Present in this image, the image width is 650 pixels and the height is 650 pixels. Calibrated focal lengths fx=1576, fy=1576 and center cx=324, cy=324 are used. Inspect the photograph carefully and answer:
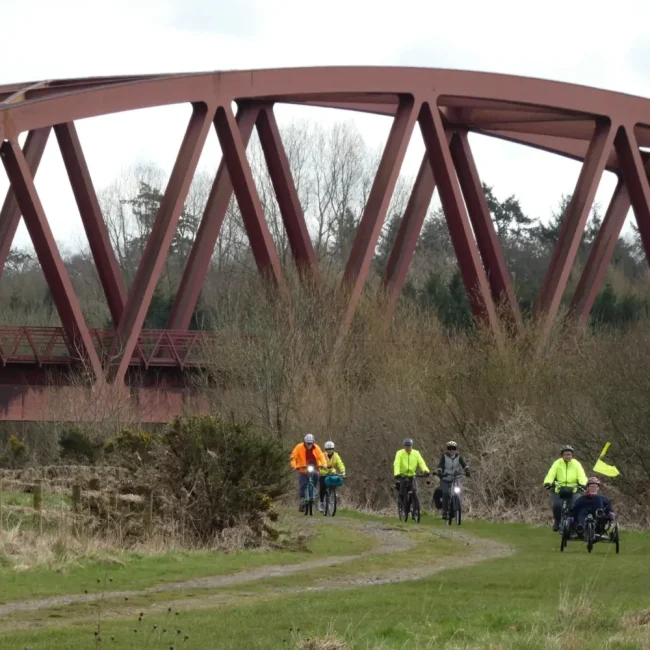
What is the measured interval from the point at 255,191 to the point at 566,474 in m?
16.9

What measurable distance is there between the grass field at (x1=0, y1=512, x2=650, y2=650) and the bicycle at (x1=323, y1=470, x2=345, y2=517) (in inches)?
201

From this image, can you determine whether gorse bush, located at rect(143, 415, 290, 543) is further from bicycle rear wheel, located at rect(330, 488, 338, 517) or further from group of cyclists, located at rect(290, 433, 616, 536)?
bicycle rear wheel, located at rect(330, 488, 338, 517)

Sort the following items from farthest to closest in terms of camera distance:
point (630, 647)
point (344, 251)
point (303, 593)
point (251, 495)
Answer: point (344, 251) → point (251, 495) → point (303, 593) → point (630, 647)

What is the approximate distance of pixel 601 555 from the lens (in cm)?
2184

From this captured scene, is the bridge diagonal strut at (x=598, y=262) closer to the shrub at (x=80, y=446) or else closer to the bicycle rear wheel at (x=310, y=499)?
the shrub at (x=80, y=446)

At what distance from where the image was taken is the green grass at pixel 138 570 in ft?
57.2

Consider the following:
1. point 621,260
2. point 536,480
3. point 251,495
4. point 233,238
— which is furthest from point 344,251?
point 251,495

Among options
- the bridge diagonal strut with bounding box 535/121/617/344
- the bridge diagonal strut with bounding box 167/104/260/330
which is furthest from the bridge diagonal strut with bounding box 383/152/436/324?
the bridge diagonal strut with bounding box 167/104/260/330

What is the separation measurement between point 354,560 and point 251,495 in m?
2.39

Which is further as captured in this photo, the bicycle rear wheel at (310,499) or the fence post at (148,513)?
Result: the bicycle rear wheel at (310,499)

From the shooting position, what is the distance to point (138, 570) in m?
19.1

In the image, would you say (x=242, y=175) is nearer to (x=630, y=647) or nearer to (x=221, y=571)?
(x=221, y=571)

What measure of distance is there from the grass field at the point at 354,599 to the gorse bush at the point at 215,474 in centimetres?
117

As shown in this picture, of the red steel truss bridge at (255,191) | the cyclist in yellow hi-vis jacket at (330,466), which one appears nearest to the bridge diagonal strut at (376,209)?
the red steel truss bridge at (255,191)
